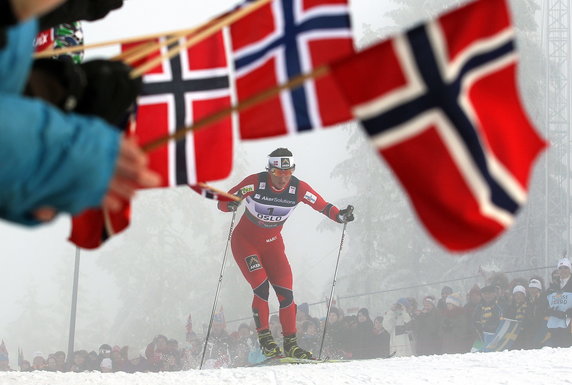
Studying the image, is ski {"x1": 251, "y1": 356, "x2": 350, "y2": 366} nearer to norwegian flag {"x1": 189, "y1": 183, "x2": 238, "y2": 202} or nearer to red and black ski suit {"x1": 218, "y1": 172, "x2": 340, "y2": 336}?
red and black ski suit {"x1": 218, "y1": 172, "x2": 340, "y2": 336}

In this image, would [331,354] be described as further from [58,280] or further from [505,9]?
[58,280]

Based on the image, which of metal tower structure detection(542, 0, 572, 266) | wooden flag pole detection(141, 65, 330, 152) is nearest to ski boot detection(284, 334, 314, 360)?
wooden flag pole detection(141, 65, 330, 152)

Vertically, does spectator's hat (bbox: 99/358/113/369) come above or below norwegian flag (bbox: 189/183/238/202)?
below

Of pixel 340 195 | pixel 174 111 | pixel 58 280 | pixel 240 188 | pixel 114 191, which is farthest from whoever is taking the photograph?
pixel 58 280

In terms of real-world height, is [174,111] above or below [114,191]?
above

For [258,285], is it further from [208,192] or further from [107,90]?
[107,90]

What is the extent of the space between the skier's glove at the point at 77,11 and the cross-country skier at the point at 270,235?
4532 mm

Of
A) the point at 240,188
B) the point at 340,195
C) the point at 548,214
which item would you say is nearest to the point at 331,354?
the point at 240,188

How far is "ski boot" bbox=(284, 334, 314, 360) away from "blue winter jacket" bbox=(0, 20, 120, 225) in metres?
6.28

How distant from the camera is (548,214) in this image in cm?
2334

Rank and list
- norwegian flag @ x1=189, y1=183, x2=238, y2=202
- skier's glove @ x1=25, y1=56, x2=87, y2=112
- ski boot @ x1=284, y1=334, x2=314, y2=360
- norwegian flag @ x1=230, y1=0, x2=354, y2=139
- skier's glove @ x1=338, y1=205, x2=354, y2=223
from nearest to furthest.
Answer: skier's glove @ x1=25, y1=56, x2=87, y2=112 → norwegian flag @ x1=230, y1=0, x2=354, y2=139 → norwegian flag @ x1=189, y1=183, x2=238, y2=202 → ski boot @ x1=284, y1=334, x2=314, y2=360 → skier's glove @ x1=338, y1=205, x2=354, y2=223

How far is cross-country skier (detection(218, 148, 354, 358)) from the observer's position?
8.23m

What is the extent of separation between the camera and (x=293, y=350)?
319 inches

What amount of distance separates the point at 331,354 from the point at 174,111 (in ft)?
35.9
